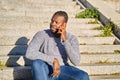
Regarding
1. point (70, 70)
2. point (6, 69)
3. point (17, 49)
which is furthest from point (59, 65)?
point (17, 49)

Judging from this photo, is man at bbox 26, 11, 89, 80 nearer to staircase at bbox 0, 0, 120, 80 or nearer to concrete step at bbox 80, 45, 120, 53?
staircase at bbox 0, 0, 120, 80

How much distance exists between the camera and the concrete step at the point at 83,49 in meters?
6.44

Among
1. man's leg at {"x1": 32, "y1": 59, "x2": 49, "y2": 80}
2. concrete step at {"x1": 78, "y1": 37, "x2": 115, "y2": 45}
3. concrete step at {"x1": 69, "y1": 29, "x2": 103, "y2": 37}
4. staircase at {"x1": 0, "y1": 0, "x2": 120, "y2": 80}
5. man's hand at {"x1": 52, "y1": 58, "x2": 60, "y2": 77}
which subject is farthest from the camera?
concrete step at {"x1": 69, "y1": 29, "x2": 103, "y2": 37}

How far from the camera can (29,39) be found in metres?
6.92

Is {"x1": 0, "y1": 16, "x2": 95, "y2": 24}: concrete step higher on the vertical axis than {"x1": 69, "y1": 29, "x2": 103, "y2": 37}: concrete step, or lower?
higher

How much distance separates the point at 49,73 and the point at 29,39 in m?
2.08

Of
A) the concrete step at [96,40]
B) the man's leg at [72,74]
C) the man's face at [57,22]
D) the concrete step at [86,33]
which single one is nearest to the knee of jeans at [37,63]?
the man's leg at [72,74]

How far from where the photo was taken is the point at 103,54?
6629 millimetres

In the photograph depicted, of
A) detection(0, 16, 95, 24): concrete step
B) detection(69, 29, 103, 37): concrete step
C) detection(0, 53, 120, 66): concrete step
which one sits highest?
detection(0, 16, 95, 24): concrete step

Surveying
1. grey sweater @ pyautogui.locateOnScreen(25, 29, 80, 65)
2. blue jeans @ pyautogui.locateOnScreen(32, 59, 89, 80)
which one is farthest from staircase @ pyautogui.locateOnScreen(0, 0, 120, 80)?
blue jeans @ pyautogui.locateOnScreen(32, 59, 89, 80)

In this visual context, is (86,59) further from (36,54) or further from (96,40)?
(36,54)

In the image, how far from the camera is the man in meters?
4.79

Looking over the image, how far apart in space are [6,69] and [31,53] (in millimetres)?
910

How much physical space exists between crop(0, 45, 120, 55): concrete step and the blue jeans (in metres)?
1.67
